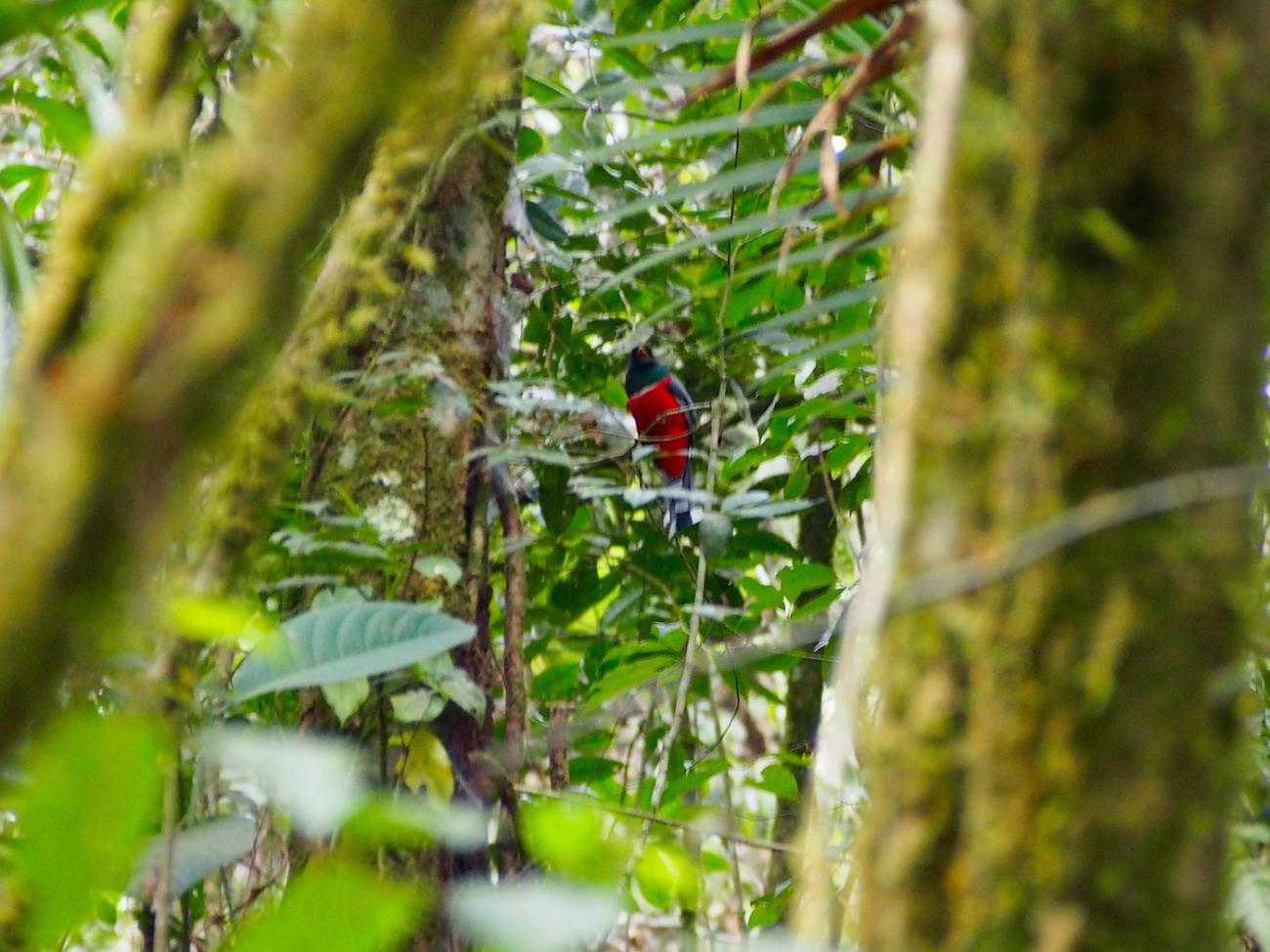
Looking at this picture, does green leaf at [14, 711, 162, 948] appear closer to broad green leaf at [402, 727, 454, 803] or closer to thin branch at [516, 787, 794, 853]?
thin branch at [516, 787, 794, 853]

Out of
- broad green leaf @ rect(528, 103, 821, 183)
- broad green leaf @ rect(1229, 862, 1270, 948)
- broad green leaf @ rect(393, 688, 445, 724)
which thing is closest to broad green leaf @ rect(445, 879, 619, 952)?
broad green leaf @ rect(528, 103, 821, 183)

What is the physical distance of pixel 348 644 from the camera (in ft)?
3.46

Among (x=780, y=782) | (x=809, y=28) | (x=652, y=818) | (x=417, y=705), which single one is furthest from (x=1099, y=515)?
(x=780, y=782)

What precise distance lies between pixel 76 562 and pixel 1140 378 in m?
0.44

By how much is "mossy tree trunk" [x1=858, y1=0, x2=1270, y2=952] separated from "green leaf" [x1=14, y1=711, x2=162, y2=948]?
0.33 meters

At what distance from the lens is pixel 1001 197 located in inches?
21.2

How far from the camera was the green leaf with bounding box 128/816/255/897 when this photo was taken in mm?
1105

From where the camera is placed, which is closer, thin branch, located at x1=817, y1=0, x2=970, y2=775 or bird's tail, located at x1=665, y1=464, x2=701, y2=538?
thin branch, located at x1=817, y1=0, x2=970, y2=775

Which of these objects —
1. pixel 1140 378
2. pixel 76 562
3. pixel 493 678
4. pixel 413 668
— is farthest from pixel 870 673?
pixel 493 678

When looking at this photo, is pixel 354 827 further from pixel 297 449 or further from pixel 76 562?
pixel 297 449

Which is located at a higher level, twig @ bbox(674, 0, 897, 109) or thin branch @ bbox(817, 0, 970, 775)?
twig @ bbox(674, 0, 897, 109)

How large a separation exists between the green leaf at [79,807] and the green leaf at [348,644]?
16.3 inches

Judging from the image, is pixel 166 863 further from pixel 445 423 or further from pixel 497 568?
pixel 497 568

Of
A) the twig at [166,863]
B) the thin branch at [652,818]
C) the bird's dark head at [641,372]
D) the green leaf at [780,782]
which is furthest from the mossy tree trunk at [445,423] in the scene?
the bird's dark head at [641,372]
